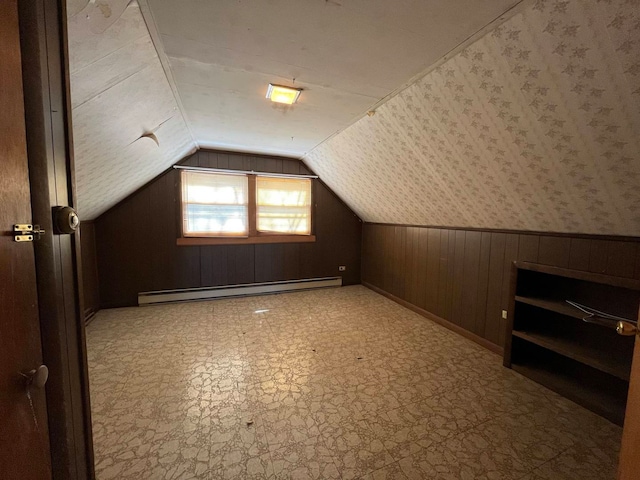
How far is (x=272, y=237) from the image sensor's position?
4270 mm

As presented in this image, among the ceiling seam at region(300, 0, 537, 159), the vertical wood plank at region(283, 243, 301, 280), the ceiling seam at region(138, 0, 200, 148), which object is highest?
the ceiling seam at region(138, 0, 200, 148)

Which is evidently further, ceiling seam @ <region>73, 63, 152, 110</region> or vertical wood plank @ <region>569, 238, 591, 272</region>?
vertical wood plank @ <region>569, 238, 591, 272</region>

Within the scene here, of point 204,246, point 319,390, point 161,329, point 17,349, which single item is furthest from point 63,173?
point 204,246

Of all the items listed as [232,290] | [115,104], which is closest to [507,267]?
[115,104]

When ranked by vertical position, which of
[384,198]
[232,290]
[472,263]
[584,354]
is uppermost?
[384,198]

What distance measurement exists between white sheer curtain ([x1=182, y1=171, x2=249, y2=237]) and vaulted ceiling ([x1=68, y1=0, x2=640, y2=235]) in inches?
44.5

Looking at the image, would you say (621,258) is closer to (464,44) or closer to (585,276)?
(585,276)

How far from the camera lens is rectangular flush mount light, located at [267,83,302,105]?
1973mm

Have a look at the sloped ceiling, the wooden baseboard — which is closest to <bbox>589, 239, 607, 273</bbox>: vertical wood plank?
the wooden baseboard

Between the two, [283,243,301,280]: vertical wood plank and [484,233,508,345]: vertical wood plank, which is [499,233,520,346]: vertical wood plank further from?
[283,243,301,280]: vertical wood plank

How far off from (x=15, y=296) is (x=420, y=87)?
2182mm

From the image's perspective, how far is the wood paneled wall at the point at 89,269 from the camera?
123 inches

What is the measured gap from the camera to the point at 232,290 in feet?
13.4

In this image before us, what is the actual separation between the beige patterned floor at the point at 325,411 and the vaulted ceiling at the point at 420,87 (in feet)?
4.43
